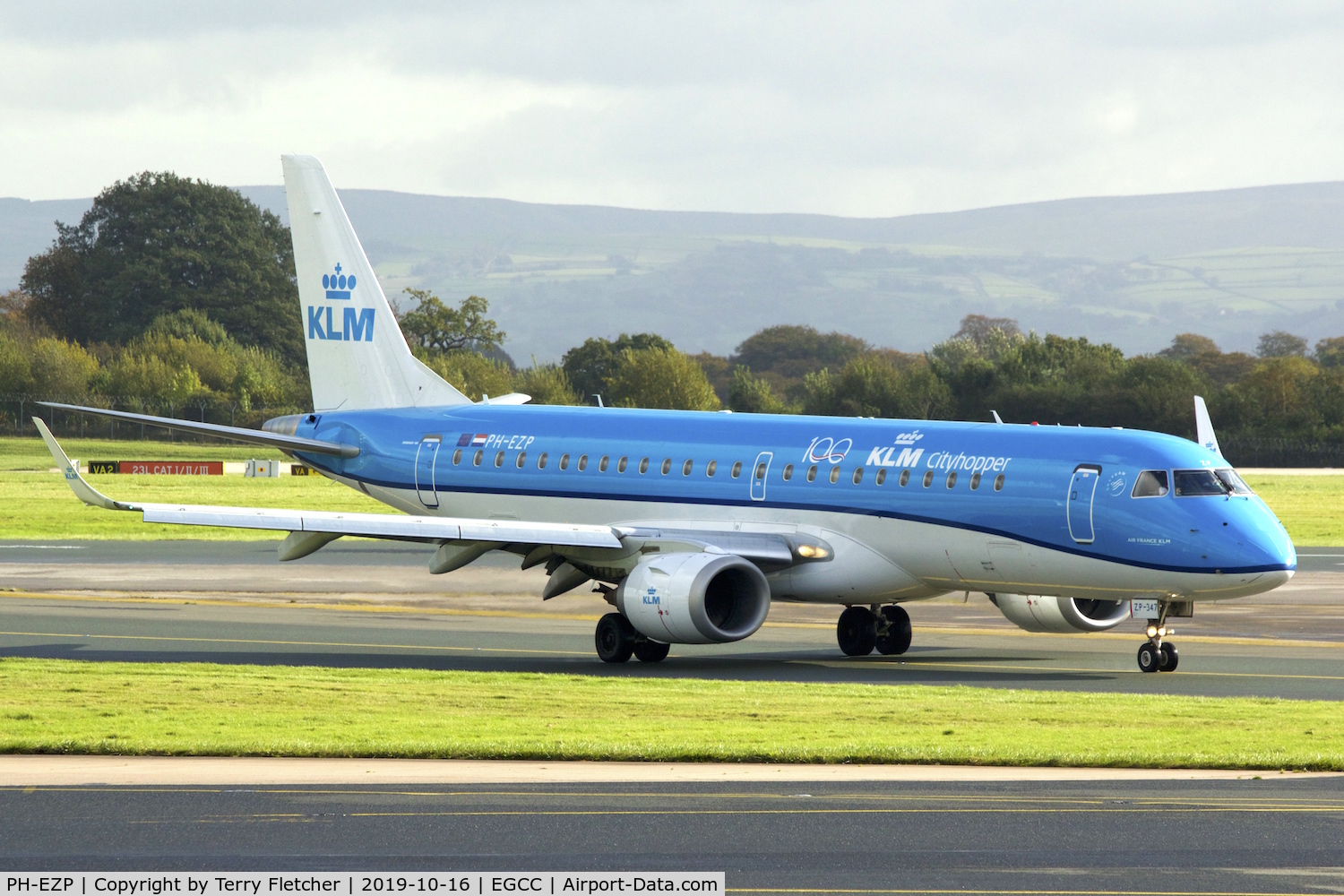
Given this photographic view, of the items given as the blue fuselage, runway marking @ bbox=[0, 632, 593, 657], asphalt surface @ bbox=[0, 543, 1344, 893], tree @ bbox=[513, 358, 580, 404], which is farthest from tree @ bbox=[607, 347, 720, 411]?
asphalt surface @ bbox=[0, 543, 1344, 893]

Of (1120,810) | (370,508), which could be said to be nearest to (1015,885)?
(1120,810)

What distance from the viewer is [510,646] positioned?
29.5 metres

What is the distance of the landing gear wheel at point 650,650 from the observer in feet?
91.4

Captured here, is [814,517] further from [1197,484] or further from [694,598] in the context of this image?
[1197,484]

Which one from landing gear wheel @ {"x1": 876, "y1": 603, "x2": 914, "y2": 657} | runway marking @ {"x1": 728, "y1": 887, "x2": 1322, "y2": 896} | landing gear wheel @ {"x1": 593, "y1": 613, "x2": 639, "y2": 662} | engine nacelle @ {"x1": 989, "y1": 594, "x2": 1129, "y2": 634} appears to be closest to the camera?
runway marking @ {"x1": 728, "y1": 887, "x2": 1322, "y2": 896}

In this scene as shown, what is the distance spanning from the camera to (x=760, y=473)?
1144 inches

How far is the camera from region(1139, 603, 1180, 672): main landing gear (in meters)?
25.8

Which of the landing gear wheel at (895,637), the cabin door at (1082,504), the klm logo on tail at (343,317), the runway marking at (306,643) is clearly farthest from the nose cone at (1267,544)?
the klm logo on tail at (343,317)

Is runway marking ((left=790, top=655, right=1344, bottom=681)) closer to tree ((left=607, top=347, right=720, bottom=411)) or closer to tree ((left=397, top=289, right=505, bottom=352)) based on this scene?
tree ((left=607, top=347, right=720, bottom=411))

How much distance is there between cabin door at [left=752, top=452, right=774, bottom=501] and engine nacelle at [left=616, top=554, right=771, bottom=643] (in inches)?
69.8

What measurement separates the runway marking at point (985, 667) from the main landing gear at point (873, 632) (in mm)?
A: 542

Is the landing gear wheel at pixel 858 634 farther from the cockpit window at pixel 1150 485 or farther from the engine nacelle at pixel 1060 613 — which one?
the cockpit window at pixel 1150 485
